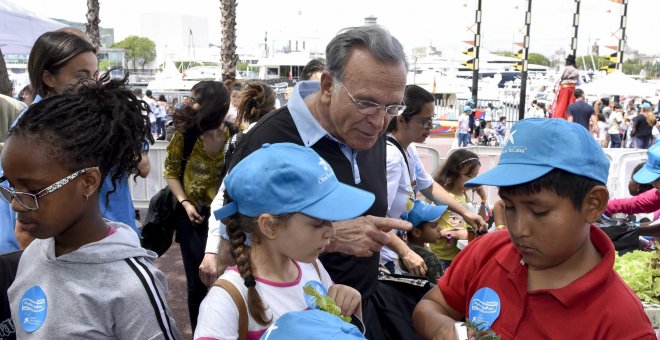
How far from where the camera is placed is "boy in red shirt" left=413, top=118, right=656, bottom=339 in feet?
5.68

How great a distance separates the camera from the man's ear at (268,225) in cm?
189

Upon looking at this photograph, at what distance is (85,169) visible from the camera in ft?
6.12

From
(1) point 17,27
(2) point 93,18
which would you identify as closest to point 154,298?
(1) point 17,27

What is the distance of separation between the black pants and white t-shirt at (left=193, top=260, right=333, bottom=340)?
90.7 inches

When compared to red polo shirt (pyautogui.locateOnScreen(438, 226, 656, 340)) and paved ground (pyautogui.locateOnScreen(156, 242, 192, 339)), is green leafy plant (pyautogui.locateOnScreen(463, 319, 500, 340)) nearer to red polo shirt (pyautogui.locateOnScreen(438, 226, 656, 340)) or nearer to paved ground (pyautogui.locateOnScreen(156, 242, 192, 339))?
red polo shirt (pyautogui.locateOnScreen(438, 226, 656, 340))

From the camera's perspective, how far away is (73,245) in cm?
189

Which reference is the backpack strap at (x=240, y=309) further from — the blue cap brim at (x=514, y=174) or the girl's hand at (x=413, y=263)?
the girl's hand at (x=413, y=263)

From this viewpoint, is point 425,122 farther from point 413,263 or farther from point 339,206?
point 339,206

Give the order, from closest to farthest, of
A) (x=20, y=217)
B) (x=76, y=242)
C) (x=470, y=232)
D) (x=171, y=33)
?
(x=20, y=217) → (x=76, y=242) → (x=470, y=232) → (x=171, y=33)

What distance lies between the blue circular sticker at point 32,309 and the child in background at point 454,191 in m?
3.50

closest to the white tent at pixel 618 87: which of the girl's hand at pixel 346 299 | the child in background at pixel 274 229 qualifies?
the girl's hand at pixel 346 299

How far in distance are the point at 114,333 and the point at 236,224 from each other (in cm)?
52

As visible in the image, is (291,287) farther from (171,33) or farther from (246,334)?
(171,33)

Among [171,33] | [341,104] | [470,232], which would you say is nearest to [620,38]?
[470,232]
